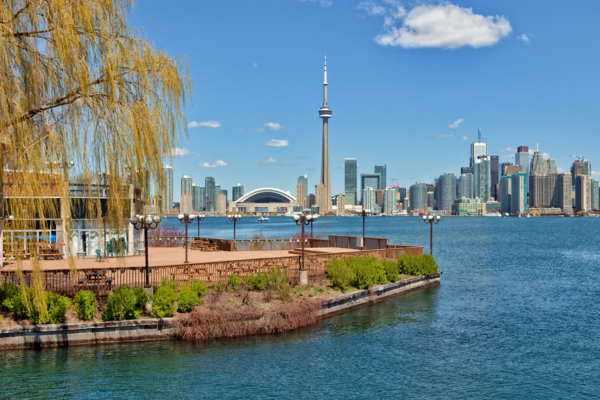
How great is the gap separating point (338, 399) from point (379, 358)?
3936 mm

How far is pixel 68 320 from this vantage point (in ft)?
58.4

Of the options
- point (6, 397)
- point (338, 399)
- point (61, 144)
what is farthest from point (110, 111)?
point (338, 399)

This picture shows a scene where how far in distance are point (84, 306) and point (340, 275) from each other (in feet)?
40.8

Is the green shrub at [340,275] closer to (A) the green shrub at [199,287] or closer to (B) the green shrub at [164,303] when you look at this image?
(A) the green shrub at [199,287]

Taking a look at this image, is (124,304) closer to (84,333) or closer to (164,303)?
(164,303)

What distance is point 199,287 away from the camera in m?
20.4

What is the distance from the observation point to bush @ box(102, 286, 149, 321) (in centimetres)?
1811

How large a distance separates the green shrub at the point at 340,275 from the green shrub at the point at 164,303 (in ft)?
30.2

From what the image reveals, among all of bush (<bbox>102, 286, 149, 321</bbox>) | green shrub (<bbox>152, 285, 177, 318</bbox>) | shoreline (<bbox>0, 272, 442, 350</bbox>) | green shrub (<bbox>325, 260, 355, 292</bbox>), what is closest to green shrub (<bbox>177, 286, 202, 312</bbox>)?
green shrub (<bbox>152, 285, 177, 318</bbox>)

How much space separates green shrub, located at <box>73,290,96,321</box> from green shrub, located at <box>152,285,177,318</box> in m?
2.18

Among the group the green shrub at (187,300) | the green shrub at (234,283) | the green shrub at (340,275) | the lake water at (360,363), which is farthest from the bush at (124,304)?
the green shrub at (340,275)

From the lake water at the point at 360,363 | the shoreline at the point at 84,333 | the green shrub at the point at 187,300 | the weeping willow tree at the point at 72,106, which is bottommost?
the lake water at the point at 360,363

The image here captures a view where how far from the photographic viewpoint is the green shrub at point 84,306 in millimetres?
17859

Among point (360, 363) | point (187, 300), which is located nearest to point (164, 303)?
point (187, 300)
